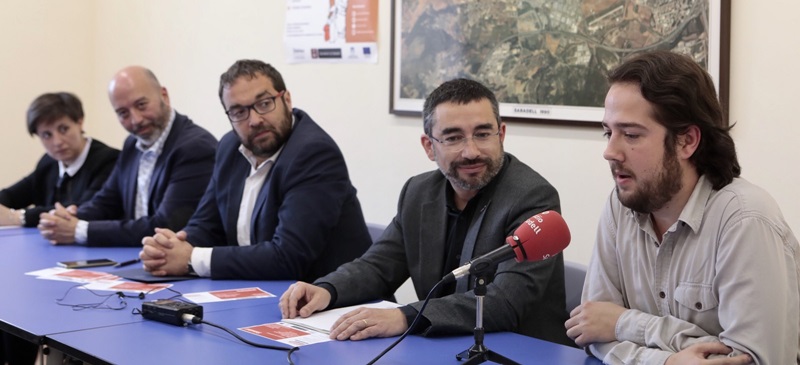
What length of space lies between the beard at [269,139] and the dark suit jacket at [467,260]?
836 mm

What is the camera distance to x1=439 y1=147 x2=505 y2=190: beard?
265 centimetres

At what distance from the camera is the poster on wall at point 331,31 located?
4695 mm

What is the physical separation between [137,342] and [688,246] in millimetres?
1384

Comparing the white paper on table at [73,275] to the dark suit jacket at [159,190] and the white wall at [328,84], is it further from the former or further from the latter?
the white wall at [328,84]

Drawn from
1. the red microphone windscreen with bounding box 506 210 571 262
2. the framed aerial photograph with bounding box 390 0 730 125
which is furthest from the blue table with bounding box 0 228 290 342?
the framed aerial photograph with bounding box 390 0 730 125

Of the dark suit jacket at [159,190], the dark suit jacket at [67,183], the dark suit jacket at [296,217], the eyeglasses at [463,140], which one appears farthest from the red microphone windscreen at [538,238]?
the dark suit jacket at [67,183]

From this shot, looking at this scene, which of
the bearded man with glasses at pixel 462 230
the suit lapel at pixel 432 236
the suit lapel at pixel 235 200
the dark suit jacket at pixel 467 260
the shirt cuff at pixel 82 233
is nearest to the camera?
the dark suit jacket at pixel 467 260

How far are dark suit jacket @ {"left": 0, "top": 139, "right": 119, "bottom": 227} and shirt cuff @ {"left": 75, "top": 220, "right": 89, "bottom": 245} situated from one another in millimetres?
804

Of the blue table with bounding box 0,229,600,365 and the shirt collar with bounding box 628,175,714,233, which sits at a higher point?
the shirt collar with bounding box 628,175,714,233

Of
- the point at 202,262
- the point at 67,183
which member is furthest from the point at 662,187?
the point at 67,183

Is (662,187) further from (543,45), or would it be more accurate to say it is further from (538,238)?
(543,45)

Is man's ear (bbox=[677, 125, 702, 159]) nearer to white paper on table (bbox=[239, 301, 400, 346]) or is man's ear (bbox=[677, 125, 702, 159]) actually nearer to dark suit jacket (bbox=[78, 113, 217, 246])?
white paper on table (bbox=[239, 301, 400, 346])

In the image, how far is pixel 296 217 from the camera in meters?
3.25

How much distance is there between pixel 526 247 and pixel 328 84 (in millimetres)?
3304
